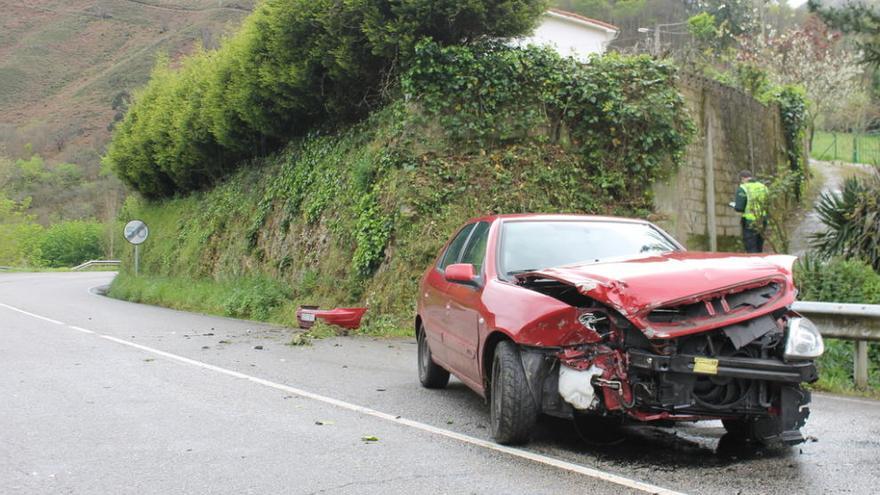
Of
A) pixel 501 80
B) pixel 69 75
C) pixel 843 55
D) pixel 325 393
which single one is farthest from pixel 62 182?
pixel 325 393

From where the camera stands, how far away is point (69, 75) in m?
91.2

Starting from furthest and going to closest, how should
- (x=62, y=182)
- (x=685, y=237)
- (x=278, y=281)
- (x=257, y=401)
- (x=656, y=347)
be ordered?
1. (x=62, y=182)
2. (x=278, y=281)
3. (x=685, y=237)
4. (x=257, y=401)
5. (x=656, y=347)

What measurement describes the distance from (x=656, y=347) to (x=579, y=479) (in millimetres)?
892

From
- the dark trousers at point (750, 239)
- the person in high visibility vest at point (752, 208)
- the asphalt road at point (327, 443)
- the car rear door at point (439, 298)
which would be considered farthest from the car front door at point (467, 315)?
the dark trousers at point (750, 239)

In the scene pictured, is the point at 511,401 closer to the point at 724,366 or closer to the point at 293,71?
the point at 724,366

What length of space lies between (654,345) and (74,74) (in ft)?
319

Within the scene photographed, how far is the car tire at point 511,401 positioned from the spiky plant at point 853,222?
914 cm

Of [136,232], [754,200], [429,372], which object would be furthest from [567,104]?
[136,232]

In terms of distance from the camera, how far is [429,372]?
8.20 m

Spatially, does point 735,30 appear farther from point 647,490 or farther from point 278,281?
point 647,490

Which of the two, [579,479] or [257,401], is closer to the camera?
[579,479]

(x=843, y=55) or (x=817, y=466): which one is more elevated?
(x=843, y=55)

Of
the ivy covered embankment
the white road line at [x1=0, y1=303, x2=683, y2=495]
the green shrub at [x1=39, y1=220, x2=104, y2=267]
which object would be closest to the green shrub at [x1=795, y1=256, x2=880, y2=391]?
the white road line at [x1=0, y1=303, x2=683, y2=495]

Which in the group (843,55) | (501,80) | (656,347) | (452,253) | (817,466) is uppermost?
(843,55)
